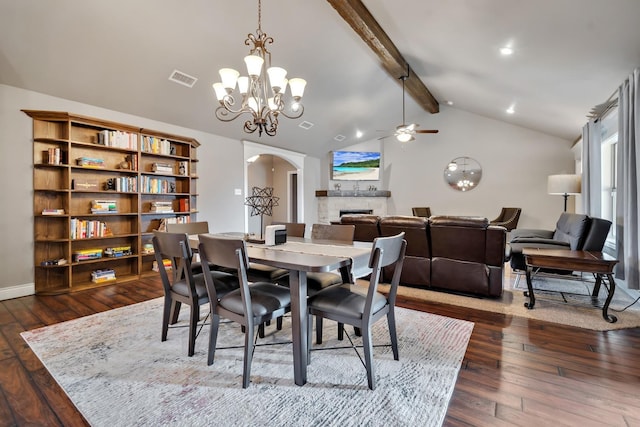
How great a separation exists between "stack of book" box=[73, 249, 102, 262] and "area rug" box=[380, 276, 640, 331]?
3678 mm

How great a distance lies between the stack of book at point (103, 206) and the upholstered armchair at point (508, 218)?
7048 millimetres

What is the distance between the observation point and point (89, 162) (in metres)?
3.99

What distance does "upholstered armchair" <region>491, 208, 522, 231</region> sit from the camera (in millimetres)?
6721

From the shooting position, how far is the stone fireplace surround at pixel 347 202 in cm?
830

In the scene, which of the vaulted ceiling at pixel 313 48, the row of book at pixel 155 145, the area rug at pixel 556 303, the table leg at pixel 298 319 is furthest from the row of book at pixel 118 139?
the area rug at pixel 556 303

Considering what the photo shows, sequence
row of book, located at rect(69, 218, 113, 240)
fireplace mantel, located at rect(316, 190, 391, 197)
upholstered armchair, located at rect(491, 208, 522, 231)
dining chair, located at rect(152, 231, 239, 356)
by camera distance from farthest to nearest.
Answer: fireplace mantel, located at rect(316, 190, 391, 197)
upholstered armchair, located at rect(491, 208, 522, 231)
row of book, located at rect(69, 218, 113, 240)
dining chair, located at rect(152, 231, 239, 356)

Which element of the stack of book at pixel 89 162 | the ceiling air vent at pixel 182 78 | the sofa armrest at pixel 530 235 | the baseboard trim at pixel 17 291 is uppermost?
the ceiling air vent at pixel 182 78

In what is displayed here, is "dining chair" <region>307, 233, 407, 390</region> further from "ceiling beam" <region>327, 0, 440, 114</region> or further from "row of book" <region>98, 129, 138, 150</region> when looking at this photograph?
"row of book" <region>98, 129, 138, 150</region>

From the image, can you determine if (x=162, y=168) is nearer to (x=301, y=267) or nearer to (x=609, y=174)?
(x=301, y=267)

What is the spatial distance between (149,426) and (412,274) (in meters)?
3.06

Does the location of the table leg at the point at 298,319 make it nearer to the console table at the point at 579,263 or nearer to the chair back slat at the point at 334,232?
the chair back slat at the point at 334,232

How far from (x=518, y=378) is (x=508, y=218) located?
5917 mm

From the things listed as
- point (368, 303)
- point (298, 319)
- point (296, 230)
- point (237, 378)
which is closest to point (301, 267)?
point (298, 319)

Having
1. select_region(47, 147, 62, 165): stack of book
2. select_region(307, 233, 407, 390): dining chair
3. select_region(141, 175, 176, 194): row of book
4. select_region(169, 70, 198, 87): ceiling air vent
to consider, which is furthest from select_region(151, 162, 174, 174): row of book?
select_region(307, 233, 407, 390): dining chair
